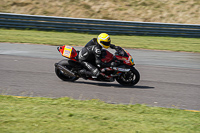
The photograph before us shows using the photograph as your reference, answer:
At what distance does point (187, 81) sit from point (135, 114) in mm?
4531

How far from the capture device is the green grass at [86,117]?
16.6 ft

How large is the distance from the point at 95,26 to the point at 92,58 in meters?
9.88

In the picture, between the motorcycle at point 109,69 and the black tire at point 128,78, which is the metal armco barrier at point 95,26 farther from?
the black tire at point 128,78

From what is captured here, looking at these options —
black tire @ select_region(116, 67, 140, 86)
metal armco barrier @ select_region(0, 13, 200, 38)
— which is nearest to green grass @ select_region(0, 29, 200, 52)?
metal armco barrier @ select_region(0, 13, 200, 38)

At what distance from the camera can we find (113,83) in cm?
967

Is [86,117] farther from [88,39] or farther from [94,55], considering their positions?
[88,39]

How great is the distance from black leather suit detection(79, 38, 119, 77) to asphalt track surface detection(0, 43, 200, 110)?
0.52 metres

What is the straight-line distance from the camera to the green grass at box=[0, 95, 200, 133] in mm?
5047

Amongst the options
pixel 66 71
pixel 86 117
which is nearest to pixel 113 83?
pixel 66 71

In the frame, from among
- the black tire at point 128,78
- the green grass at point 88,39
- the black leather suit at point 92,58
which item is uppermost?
the green grass at point 88,39

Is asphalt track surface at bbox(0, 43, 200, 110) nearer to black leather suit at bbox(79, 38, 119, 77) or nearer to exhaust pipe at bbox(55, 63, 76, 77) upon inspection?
exhaust pipe at bbox(55, 63, 76, 77)

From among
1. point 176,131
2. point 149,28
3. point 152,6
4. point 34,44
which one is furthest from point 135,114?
point 152,6

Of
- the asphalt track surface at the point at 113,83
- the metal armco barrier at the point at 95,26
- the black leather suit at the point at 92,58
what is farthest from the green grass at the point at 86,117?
the metal armco barrier at the point at 95,26

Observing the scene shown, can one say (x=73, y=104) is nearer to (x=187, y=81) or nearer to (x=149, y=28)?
(x=187, y=81)
